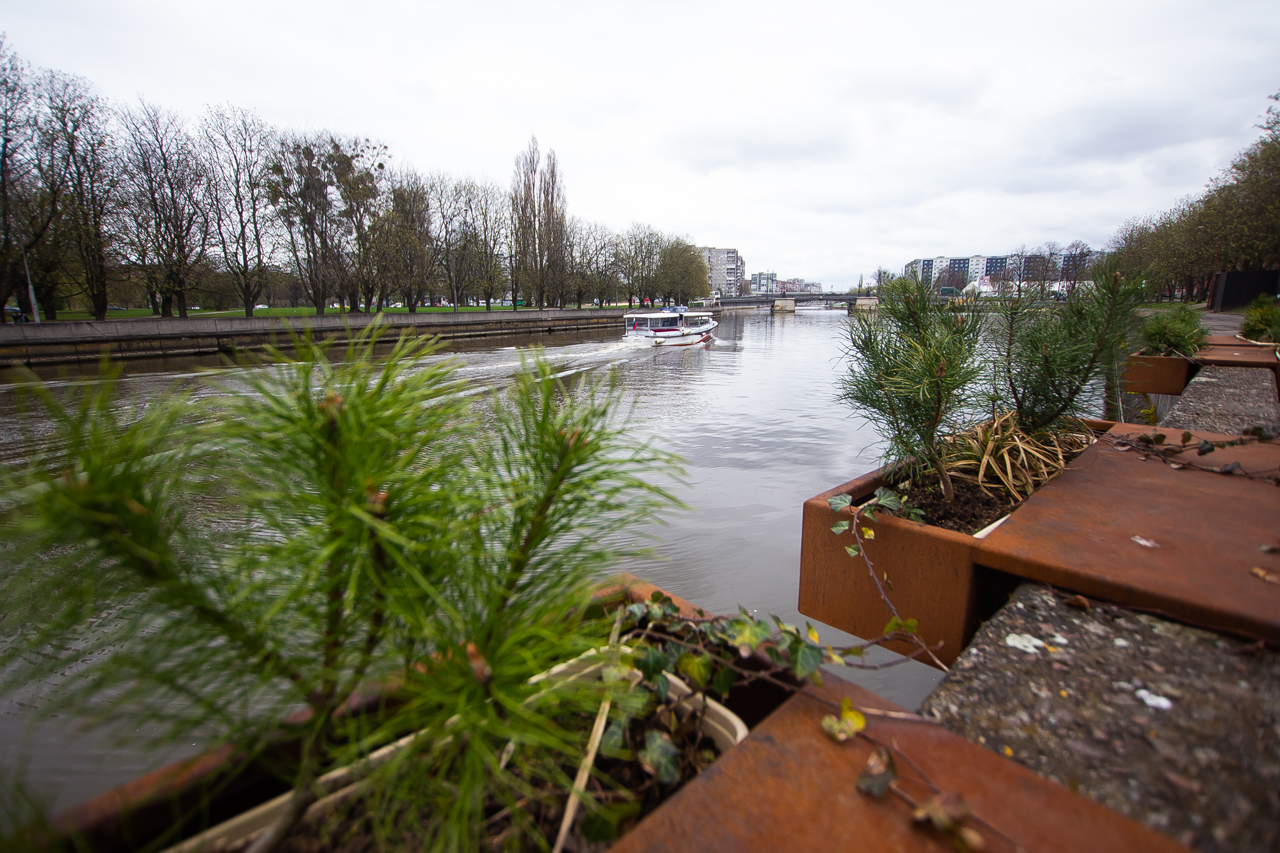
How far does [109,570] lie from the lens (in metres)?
0.83

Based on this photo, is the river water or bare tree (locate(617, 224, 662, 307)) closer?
the river water

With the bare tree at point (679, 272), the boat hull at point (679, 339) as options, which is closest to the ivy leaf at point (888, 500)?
the boat hull at point (679, 339)

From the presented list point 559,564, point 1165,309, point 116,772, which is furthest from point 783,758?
point 1165,309

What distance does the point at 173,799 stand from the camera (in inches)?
36.3

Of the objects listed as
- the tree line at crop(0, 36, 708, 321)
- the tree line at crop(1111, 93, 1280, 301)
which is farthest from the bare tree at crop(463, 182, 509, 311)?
the tree line at crop(1111, 93, 1280, 301)

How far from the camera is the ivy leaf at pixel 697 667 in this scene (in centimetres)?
131

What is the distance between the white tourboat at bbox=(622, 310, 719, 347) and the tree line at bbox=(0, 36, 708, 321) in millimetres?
14708

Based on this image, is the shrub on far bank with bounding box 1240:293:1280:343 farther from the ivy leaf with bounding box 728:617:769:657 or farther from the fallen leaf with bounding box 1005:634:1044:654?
the ivy leaf with bounding box 728:617:769:657

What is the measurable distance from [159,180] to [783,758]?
4148 cm

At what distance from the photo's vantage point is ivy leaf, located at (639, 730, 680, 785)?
1.14 meters

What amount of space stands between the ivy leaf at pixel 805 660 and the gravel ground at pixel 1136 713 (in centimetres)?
35

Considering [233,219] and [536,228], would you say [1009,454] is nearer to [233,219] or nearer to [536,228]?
[233,219]

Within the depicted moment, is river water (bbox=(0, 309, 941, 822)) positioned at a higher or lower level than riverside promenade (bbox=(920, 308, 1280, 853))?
lower

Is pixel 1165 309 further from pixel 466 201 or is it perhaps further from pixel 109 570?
pixel 466 201
